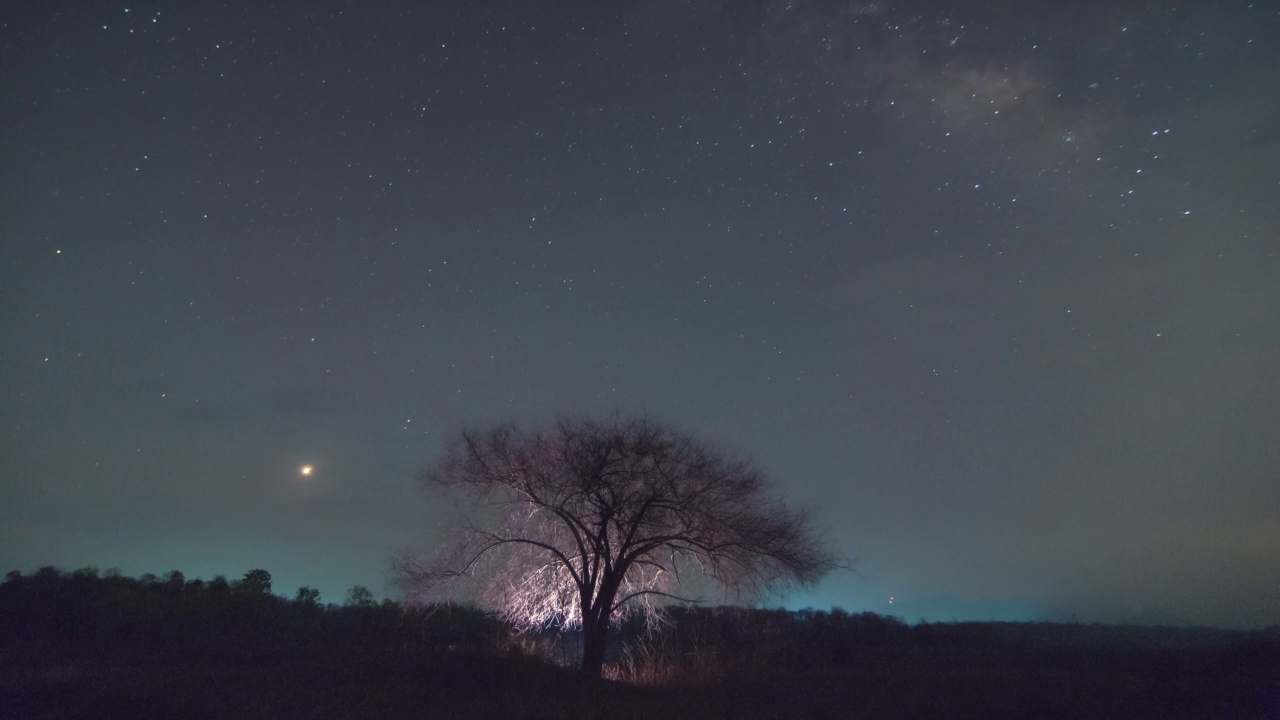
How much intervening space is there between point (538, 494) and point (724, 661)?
7145 millimetres

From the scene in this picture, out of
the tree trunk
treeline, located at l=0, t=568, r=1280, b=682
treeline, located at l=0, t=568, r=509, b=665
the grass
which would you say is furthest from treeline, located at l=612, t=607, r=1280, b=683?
treeline, located at l=0, t=568, r=509, b=665

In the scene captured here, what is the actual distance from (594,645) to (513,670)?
3779mm

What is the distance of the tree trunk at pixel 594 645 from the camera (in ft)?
68.0

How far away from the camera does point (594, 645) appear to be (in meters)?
21.4

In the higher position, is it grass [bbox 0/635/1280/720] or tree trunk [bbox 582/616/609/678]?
tree trunk [bbox 582/616/609/678]

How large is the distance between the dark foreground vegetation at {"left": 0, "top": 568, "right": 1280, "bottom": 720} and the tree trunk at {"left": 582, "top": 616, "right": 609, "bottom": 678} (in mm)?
1023

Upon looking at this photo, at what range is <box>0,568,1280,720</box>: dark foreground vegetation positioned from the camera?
47.6 feet

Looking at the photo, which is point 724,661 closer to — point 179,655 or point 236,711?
point 236,711

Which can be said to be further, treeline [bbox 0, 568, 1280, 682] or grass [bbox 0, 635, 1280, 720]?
treeline [bbox 0, 568, 1280, 682]

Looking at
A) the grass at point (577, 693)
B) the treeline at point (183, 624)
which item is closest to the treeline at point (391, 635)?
the treeline at point (183, 624)

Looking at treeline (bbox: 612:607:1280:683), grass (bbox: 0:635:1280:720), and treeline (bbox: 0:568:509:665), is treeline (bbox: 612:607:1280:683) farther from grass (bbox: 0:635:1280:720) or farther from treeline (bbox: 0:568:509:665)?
treeline (bbox: 0:568:509:665)

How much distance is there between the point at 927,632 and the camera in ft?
128

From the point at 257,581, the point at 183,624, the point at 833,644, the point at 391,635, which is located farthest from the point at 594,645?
the point at 257,581

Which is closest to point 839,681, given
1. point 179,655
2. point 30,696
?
point 30,696
